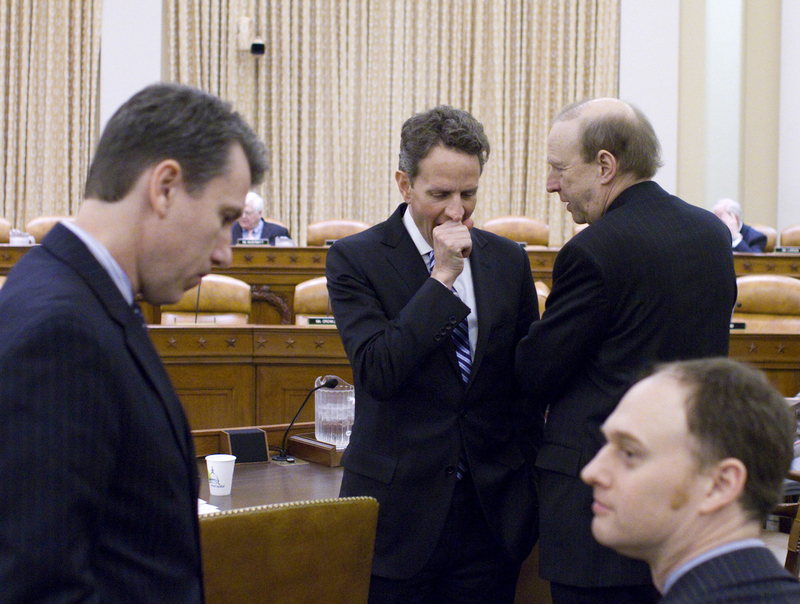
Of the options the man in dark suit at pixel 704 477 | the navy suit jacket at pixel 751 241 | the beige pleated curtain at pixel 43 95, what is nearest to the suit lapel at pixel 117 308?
the man in dark suit at pixel 704 477

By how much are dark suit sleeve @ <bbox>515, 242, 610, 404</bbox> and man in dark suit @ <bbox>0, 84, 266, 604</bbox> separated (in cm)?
74

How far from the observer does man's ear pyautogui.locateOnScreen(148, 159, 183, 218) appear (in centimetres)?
94

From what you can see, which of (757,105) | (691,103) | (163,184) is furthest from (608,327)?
(757,105)

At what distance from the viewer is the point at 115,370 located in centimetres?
88

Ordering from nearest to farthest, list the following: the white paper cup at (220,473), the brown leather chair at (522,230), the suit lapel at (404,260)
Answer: the suit lapel at (404,260) → the white paper cup at (220,473) → the brown leather chair at (522,230)

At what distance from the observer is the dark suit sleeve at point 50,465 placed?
79 cm

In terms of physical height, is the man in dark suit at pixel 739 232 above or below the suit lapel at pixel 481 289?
above

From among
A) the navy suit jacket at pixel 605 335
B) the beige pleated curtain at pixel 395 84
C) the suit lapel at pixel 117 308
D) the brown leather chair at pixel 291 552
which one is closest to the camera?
the suit lapel at pixel 117 308

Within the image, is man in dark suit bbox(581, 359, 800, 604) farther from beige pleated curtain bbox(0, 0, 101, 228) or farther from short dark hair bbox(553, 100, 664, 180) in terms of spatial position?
beige pleated curtain bbox(0, 0, 101, 228)

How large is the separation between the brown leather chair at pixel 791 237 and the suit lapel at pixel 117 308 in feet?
27.1

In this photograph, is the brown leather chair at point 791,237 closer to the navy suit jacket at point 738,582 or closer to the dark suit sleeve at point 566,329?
the dark suit sleeve at point 566,329

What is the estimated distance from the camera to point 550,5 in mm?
9773

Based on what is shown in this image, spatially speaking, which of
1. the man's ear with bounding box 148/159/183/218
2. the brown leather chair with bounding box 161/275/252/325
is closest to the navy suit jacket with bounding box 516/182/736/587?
the man's ear with bounding box 148/159/183/218

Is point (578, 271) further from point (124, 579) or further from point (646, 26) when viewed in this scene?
point (646, 26)
